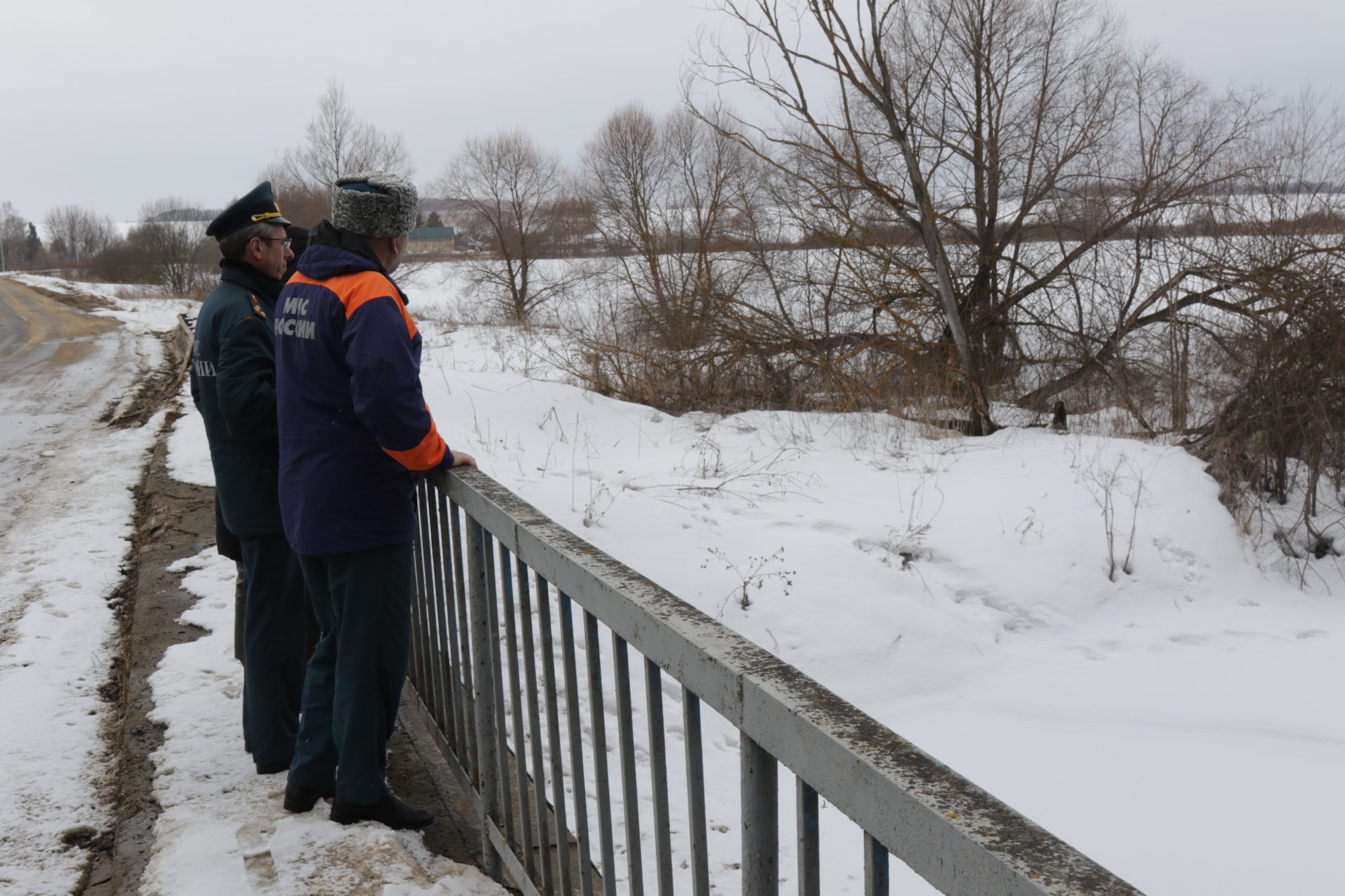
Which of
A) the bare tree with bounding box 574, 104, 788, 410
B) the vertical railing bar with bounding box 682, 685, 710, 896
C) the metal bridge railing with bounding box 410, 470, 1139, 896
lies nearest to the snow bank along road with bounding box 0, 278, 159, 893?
the metal bridge railing with bounding box 410, 470, 1139, 896

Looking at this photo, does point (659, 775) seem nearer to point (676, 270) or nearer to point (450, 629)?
point (450, 629)

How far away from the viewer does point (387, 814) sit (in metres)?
2.67

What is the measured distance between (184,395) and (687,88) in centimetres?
764

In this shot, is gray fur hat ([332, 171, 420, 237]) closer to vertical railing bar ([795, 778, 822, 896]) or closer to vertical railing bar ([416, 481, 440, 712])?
vertical railing bar ([416, 481, 440, 712])

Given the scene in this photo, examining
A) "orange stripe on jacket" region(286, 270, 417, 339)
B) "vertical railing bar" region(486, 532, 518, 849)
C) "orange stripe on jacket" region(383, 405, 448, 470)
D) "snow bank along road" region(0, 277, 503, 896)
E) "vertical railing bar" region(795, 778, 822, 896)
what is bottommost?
"snow bank along road" region(0, 277, 503, 896)

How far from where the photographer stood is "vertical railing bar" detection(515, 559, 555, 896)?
212cm

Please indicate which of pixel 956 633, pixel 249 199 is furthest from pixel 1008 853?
pixel 956 633

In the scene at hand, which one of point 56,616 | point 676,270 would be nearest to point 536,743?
point 56,616

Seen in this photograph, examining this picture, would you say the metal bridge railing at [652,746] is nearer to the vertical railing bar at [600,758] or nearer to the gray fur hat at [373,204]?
the vertical railing bar at [600,758]

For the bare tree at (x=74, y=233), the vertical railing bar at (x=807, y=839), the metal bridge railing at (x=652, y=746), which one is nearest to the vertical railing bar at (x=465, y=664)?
the metal bridge railing at (x=652, y=746)

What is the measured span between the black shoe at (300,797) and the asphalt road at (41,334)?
1467 centimetres

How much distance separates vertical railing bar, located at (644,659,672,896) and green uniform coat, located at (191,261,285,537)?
1.79 metres

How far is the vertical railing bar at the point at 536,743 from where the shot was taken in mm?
2115

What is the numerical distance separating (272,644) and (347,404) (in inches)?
41.1
